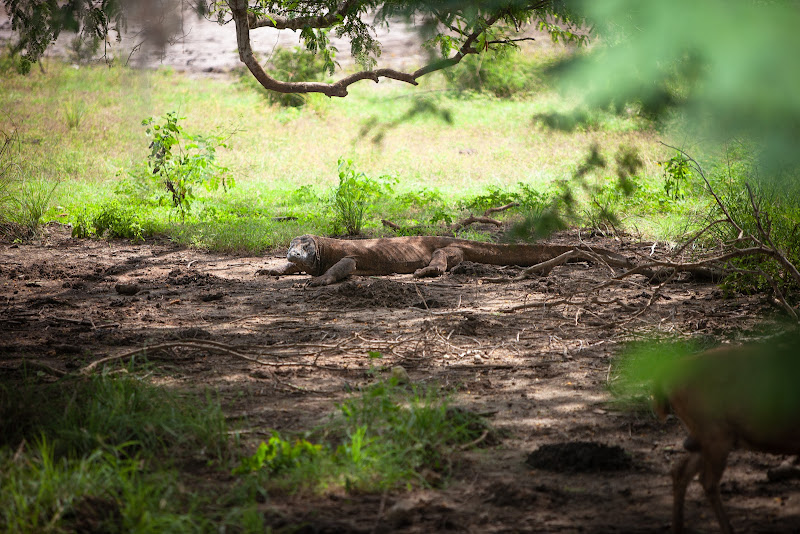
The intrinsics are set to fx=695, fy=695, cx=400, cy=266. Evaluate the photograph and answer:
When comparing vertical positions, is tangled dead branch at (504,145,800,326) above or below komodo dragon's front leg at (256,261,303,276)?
above

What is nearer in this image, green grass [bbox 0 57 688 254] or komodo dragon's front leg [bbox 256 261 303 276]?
komodo dragon's front leg [bbox 256 261 303 276]

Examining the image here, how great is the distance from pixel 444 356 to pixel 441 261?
10.1 feet

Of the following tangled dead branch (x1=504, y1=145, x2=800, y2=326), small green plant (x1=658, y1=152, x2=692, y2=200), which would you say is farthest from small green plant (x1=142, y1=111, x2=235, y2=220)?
small green plant (x1=658, y1=152, x2=692, y2=200)

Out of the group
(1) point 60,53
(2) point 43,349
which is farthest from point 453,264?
(1) point 60,53

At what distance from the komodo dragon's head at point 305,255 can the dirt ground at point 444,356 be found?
34 centimetres

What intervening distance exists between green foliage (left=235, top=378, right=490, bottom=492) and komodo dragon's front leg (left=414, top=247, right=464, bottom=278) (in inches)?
159

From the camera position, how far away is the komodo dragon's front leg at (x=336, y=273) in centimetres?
668

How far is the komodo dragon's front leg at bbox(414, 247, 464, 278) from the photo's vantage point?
7.16 metres

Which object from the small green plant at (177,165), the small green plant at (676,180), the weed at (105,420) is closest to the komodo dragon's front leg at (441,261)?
the small green plant at (676,180)

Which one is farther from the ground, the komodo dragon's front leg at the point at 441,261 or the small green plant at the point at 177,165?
the small green plant at the point at 177,165

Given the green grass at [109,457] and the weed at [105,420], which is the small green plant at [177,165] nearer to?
the green grass at [109,457]

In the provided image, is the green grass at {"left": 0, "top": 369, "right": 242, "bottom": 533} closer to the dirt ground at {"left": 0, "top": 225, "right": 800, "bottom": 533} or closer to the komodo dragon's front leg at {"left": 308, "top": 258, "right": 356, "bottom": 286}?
the dirt ground at {"left": 0, "top": 225, "right": 800, "bottom": 533}

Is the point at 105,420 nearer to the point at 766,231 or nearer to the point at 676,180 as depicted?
the point at 766,231

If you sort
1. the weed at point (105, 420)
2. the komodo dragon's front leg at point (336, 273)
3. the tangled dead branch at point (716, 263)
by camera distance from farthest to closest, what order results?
the komodo dragon's front leg at point (336, 273), the tangled dead branch at point (716, 263), the weed at point (105, 420)
